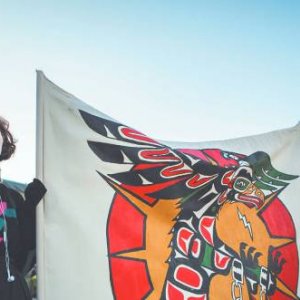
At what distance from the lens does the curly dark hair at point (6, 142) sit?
2.34 metres

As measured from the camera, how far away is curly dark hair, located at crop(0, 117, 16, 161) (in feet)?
7.68

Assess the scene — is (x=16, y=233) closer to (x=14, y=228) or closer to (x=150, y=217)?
(x=14, y=228)

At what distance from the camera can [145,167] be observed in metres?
2.79

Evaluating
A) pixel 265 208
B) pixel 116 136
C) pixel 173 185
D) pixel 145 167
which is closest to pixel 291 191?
pixel 265 208

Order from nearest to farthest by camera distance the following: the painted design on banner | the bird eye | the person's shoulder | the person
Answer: the person < the person's shoulder < the painted design on banner < the bird eye

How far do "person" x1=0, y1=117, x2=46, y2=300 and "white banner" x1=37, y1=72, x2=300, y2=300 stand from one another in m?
0.09

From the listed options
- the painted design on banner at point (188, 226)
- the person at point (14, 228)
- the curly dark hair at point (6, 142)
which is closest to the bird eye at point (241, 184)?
the painted design on banner at point (188, 226)

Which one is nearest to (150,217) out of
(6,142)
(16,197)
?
(16,197)

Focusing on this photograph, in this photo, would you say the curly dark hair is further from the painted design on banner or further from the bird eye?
the bird eye

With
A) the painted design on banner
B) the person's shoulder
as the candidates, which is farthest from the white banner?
the person's shoulder

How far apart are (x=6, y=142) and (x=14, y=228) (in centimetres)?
52

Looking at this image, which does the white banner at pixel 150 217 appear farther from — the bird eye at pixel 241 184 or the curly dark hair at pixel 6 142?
the curly dark hair at pixel 6 142

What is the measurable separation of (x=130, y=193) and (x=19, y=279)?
899 millimetres

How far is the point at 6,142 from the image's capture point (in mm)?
2352
